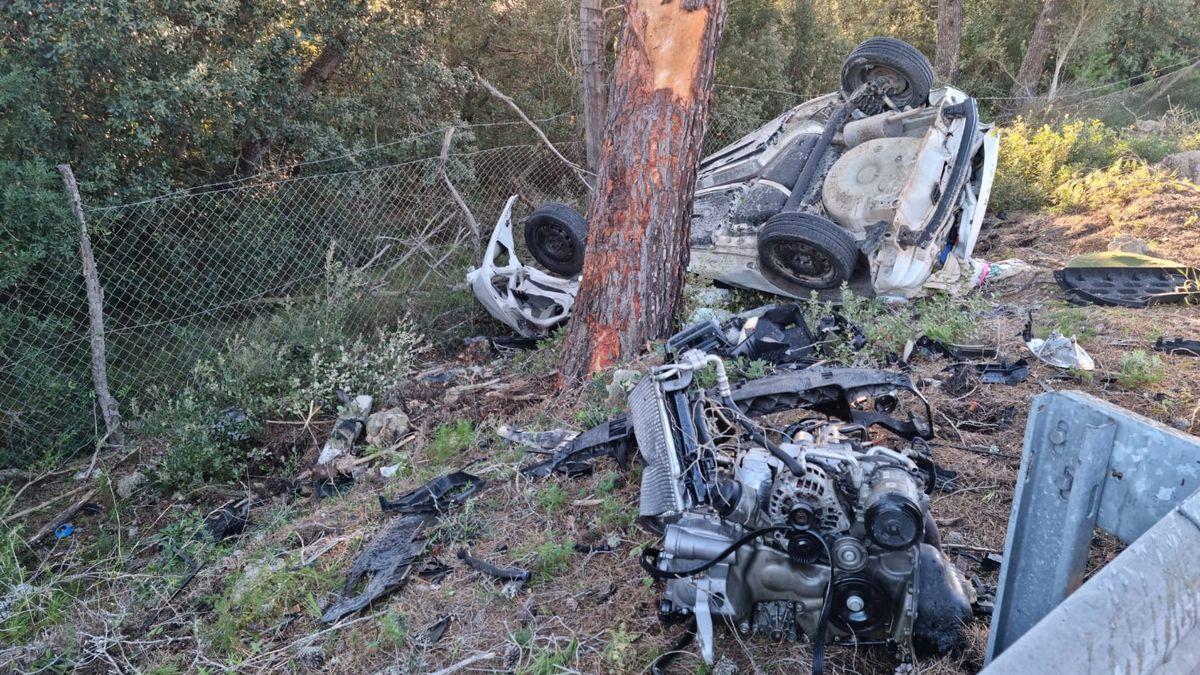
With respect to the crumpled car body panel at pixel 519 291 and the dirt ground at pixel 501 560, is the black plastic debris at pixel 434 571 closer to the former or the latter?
the dirt ground at pixel 501 560

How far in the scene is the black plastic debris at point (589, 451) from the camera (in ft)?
11.8

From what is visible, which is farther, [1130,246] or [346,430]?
[1130,246]

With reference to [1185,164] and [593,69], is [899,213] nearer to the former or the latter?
[593,69]

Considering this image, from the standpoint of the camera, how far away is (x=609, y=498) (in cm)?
340

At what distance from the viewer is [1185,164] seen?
8.81m

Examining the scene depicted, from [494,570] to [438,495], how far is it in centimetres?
79

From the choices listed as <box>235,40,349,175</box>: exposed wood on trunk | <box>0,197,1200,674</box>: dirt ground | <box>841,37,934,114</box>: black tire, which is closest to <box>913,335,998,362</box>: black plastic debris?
<box>0,197,1200,674</box>: dirt ground

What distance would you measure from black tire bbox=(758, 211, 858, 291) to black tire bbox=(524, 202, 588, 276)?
1.58 metres

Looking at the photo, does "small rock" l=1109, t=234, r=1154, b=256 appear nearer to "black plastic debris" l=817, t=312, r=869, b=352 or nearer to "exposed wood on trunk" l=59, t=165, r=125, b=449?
"black plastic debris" l=817, t=312, r=869, b=352

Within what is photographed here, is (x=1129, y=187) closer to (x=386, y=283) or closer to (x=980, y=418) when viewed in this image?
(x=980, y=418)

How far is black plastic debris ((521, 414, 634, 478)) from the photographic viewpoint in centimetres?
360

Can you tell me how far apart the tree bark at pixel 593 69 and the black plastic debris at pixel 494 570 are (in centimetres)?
587

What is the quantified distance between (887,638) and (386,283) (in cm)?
587

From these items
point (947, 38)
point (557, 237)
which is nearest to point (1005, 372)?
point (557, 237)
